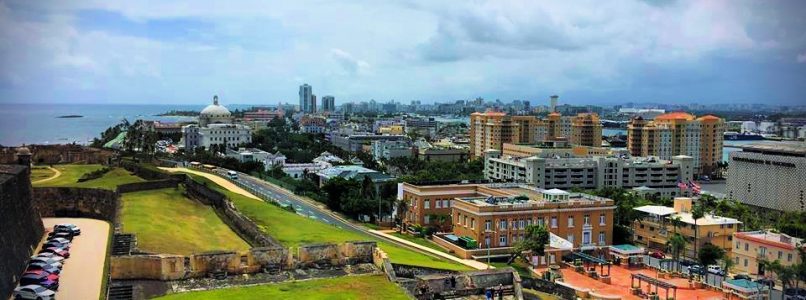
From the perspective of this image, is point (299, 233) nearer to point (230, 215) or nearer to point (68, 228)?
point (230, 215)

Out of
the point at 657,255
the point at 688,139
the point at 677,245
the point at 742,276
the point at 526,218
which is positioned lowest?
the point at 657,255

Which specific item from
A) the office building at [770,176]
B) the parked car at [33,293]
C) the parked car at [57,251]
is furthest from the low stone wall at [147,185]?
the office building at [770,176]

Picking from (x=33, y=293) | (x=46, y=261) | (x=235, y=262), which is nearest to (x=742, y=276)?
(x=235, y=262)

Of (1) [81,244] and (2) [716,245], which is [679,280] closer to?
(2) [716,245]

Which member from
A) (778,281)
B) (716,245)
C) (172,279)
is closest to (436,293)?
(172,279)

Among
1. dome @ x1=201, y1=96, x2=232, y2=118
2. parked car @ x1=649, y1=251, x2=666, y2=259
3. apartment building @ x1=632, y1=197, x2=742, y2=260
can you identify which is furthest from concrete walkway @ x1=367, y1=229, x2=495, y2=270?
dome @ x1=201, y1=96, x2=232, y2=118

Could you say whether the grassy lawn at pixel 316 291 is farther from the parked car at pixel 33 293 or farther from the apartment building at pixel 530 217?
the apartment building at pixel 530 217
